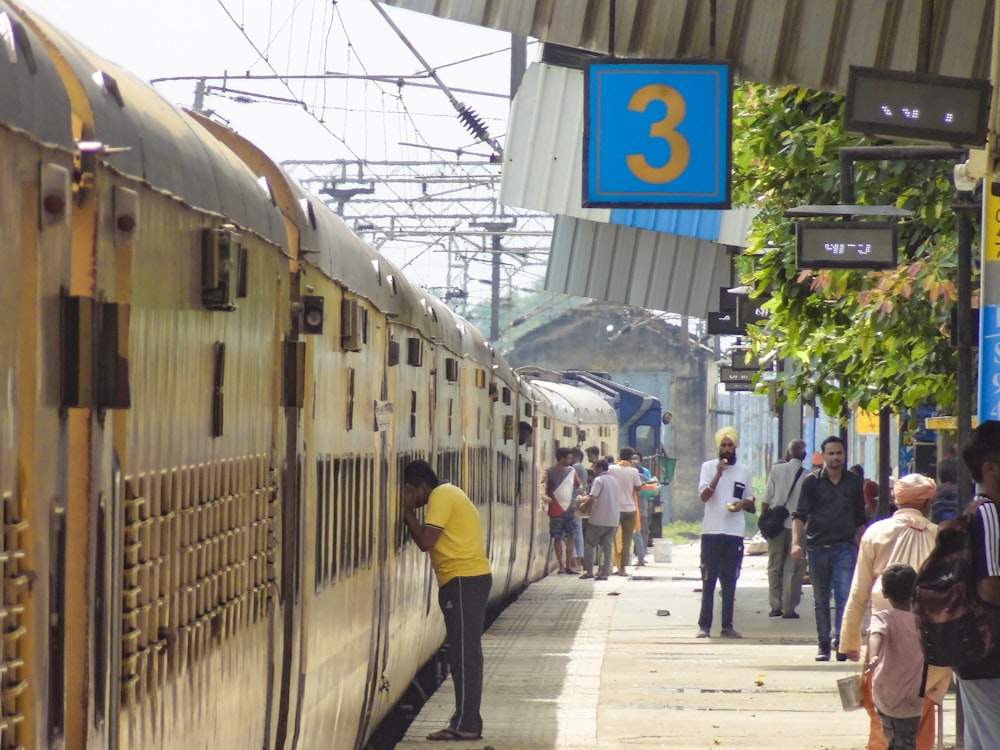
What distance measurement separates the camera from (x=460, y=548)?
977cm

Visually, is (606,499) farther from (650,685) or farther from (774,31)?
(774,31)

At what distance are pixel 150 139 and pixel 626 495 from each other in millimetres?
21559

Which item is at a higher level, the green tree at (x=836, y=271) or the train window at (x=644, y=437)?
the green tree at (x=836, y=271)

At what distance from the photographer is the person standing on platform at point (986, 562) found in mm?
6164

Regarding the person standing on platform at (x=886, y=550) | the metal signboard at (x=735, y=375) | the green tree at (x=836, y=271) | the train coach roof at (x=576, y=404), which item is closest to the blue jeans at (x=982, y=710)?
the person standing on platform at (x=886, y=550)

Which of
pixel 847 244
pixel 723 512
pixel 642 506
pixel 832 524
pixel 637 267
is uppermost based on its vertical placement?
pixel 637 267

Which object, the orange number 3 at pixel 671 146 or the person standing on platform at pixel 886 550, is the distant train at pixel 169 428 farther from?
Result: the person standing on platform at pixel 886 550

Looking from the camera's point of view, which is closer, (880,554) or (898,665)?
(898,665)

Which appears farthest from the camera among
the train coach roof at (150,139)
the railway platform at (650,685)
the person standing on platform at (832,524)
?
the person standing on platform at (832,524)

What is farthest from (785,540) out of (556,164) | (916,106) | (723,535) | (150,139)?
(150,139)

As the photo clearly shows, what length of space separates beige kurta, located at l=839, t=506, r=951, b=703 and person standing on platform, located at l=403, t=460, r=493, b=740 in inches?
76.2

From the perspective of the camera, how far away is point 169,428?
409 centimetres

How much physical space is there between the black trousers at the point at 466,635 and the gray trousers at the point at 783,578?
27.0 ft

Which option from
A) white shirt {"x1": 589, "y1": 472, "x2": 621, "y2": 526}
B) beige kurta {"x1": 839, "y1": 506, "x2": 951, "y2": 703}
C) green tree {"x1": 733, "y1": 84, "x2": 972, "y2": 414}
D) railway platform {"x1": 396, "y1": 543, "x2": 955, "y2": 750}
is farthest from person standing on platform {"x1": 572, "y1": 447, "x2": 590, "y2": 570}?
beige kurta {"x1": 839, "y1": 506, "x2": 951, "y2": 703}
